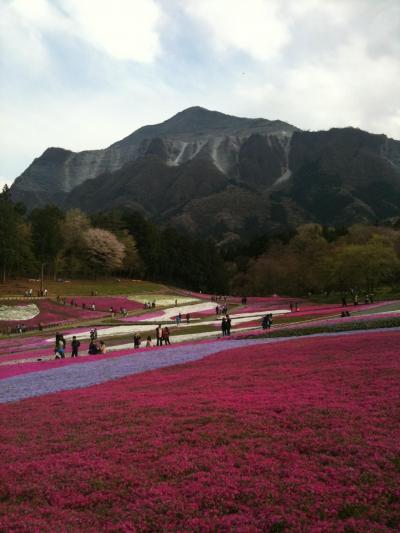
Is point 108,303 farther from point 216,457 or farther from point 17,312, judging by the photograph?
point 216,457

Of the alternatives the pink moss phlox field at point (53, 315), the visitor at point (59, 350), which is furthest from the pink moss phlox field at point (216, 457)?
the pink moss phlox field at point (53, 315)

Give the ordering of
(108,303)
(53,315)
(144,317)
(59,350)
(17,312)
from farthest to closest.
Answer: (108,303) < (53,315) < (144,317) < (17,312) < (59,350)

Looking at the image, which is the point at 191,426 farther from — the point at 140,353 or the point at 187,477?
the point at 140,353

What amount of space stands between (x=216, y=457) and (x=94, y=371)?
16.6 m

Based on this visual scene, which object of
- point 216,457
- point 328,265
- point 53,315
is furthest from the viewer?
point 328,265

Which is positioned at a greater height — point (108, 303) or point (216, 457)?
point (108, 303)

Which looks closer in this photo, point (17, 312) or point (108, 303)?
point (17, 312)

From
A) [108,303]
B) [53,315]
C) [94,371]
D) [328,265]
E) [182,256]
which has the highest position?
[182,256]

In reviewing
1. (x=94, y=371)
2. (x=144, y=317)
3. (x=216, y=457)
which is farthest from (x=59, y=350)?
(x=144, y=317)

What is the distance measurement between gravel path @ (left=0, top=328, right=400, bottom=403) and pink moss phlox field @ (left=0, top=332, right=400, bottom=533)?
3576 mm

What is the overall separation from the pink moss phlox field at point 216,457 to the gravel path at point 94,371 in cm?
358

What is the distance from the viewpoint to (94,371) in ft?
83.8

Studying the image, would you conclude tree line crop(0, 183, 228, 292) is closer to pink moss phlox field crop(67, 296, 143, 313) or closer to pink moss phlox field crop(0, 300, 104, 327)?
pink moss phlox field crop(67, 296, 143, 313)

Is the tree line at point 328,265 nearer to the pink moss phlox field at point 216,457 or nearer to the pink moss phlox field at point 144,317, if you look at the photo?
the pink moss phlox field at point 144,317
